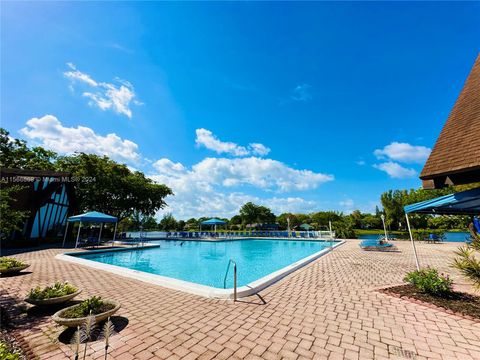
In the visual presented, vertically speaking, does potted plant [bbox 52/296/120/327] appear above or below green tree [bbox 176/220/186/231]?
below

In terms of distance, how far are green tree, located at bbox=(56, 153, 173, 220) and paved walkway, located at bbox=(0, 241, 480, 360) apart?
61.6 ft

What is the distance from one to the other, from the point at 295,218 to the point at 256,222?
21.1 m

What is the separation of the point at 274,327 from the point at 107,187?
80.4ft

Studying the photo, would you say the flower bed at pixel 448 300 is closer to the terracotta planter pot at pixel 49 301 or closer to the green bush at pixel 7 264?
the terracotta planter pot at pixel 49 301

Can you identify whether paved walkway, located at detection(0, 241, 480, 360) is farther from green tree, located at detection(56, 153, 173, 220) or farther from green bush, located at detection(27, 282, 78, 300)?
green tree, located at detection(56, 153, 173, 220)

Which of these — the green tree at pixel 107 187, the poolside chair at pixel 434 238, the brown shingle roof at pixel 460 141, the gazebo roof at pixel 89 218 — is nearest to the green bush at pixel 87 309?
the brown shingle roof at pixel 460 141

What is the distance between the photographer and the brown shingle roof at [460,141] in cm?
446

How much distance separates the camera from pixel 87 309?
360cm

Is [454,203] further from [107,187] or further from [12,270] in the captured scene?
[107,187]

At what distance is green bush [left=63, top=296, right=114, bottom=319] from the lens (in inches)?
136

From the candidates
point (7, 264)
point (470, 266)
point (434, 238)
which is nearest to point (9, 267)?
point (7, 264)

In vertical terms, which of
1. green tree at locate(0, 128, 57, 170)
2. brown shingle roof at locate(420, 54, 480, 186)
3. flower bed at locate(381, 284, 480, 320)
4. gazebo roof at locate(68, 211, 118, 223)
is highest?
green tree at locate(0, 128, 57, 170)

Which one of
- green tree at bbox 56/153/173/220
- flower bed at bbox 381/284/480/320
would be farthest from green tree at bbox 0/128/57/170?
flower bed at bbox 381/284/480/320

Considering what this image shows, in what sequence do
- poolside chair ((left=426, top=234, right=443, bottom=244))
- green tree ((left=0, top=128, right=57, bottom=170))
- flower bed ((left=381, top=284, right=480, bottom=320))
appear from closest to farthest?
flower bed ((left=381, top=284, right=480, bottom=320)) < poolside chair ((left=426, top=234, right=443, bottom=244)) < green tree ((left=0, top=128, right=57, bottom=170))
